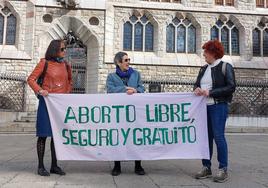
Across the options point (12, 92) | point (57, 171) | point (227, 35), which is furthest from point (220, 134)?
point (227, 35)

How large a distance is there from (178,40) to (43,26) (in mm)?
6912

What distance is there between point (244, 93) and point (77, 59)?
848 cm

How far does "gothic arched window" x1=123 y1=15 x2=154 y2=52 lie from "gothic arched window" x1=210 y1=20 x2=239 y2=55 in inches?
133

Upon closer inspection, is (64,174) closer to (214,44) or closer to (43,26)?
(214,44)

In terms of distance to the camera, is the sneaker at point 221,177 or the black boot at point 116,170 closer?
the sneaker at point 221,177

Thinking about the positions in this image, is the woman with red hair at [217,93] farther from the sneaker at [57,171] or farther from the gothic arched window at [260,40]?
the gothic arched window at [260,40]

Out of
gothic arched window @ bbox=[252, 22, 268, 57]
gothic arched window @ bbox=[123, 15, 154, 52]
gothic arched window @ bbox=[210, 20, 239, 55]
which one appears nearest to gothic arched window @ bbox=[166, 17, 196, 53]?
gothic arched window @ bbox=[123, 15, 154, 52]

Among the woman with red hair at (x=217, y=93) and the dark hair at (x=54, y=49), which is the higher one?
the dark hair at (x=54, y=49)

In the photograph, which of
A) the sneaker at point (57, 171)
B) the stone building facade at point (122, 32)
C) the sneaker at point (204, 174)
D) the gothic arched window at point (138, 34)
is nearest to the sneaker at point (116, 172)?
the sneaker at point (57, 171)

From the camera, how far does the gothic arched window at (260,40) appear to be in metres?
19.9

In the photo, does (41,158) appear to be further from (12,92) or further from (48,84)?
(12,92)

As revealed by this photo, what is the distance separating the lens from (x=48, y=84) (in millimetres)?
5020

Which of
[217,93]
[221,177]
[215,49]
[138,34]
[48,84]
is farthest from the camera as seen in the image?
[138,34]

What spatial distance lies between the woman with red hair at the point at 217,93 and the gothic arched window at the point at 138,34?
1414cm
